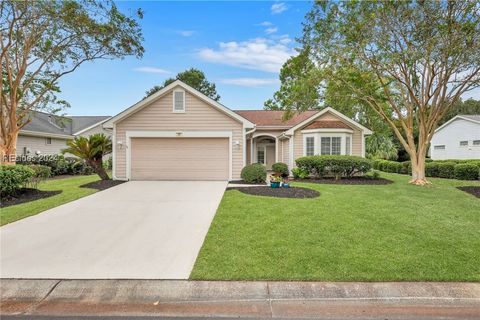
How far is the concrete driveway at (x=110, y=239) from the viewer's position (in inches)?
163

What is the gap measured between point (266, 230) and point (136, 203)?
4.59m

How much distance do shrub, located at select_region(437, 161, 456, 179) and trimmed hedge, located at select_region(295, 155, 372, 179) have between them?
18.2 ft

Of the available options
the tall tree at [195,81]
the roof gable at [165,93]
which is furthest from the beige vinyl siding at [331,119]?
the tall tree at [195,81]

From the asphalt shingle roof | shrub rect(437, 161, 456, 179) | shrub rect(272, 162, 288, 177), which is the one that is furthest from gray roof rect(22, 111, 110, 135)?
shrub rect(437, 161, 456, 179)

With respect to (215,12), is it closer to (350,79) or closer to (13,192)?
(350,79)

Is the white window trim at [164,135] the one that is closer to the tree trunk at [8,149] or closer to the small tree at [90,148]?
the small tree at [90,148]

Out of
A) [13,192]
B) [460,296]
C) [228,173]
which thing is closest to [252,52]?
[228,173]

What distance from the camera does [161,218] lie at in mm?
6832

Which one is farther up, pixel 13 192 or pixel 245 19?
pixel 245 19

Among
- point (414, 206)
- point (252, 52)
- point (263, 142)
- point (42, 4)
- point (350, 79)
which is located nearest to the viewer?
point (414, 206)

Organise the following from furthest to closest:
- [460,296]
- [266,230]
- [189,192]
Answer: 1. [189,192]
2. [266,230]
3. [460,296]

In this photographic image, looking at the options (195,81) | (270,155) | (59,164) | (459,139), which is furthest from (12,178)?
(195,81)

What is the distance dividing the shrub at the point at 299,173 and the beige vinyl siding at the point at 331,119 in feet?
4.39

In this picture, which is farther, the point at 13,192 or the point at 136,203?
the point at 13,192
